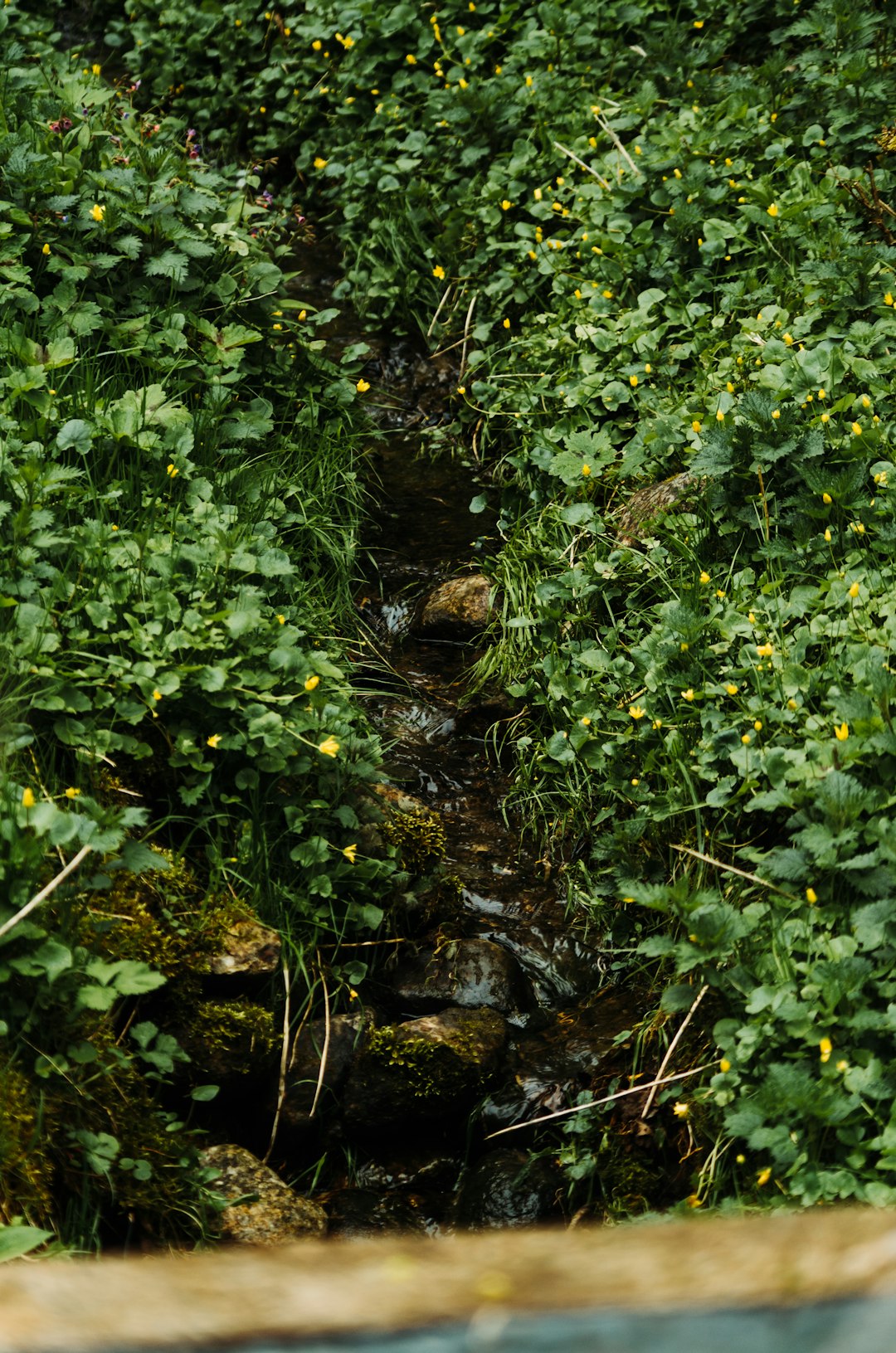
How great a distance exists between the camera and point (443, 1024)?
323cm

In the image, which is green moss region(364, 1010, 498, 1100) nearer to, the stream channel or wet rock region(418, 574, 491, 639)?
the stream channel

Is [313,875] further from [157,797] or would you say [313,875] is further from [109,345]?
[109,345]

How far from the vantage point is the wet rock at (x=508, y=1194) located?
9.64 ft

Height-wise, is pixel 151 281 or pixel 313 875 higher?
pixel 151 281

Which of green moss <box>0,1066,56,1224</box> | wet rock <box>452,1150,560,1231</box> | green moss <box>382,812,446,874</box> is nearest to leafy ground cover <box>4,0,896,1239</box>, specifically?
wet rock <box>452,1150,560,1231</box>

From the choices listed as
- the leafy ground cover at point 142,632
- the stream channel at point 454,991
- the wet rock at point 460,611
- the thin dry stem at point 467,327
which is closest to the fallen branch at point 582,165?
the thin dry stem at point 467,327

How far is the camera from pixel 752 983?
2.73m

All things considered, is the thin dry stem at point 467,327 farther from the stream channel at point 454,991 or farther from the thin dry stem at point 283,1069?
the thin dry stem at point 283,1069

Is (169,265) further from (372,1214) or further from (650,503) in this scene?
(372,1214)

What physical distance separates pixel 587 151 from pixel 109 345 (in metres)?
2.57

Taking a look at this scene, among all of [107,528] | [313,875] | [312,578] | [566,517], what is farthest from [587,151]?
[313,875]

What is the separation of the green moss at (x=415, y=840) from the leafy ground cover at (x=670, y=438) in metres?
0.33

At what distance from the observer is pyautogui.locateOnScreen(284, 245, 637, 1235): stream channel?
10.0 feet

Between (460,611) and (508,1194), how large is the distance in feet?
7.34
